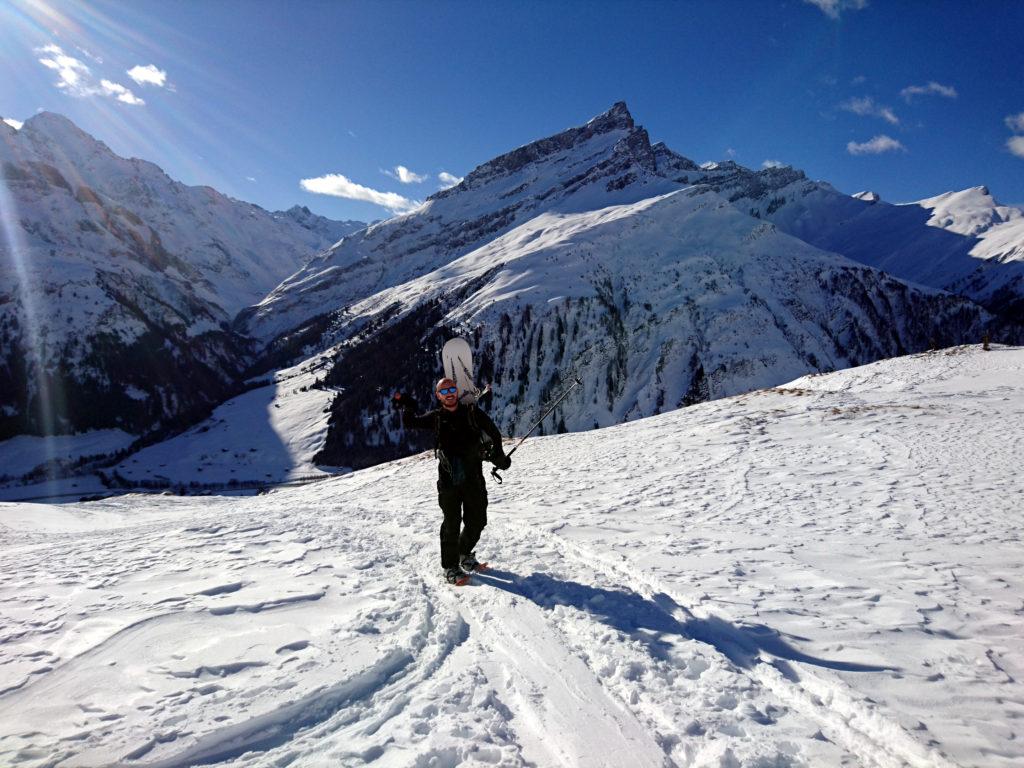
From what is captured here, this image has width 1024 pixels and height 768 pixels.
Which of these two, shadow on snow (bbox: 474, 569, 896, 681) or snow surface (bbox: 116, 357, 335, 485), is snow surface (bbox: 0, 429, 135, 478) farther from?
shadow on snow (bbox: 474, 569, 896, 681)

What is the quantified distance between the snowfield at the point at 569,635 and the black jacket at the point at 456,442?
5.33 feet

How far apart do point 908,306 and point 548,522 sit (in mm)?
140047

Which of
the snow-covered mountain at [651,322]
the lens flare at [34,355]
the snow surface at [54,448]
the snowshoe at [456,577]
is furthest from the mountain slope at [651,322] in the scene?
the lens flare at [34,355]

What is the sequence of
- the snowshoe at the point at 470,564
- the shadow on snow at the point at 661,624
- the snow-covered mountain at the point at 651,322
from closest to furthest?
1. the shadow on snow at the point at 661,624
2. the snowshoe at the point at 470,564
3. the snow-covered mountain at the point at 651,322

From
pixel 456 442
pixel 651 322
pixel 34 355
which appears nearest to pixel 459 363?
pixel 456 442

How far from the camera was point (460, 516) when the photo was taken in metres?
7.67

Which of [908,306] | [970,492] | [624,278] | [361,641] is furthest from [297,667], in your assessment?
[908,306]

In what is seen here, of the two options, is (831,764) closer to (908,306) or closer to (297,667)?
(297,667)

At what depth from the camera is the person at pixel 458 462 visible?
24.4 ft

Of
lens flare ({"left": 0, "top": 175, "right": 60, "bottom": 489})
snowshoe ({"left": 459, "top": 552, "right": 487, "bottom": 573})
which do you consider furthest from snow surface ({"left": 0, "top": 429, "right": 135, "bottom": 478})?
snowshoe ({"left": 459, "top": 552, "right": 487, "bottom": 573})

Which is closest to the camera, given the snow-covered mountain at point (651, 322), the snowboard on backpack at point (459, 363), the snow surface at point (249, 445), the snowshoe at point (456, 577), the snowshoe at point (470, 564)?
the snowshoe at point (456, 577)

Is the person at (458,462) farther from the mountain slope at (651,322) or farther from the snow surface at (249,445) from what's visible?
the snow surface at (249,445)

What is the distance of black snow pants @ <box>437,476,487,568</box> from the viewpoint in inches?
292

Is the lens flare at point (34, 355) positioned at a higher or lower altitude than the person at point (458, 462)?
higher
